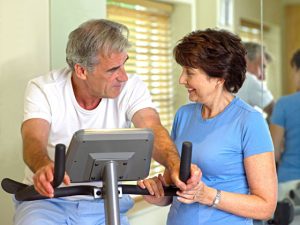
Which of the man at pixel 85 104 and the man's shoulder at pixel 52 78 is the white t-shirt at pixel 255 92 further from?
the man's shoulder at pixel 52 78

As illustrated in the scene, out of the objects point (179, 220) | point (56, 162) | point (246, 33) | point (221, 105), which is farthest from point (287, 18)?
point (56, 162)

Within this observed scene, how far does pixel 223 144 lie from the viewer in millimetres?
1934

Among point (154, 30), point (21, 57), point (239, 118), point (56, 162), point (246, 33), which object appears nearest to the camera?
point (56, 162)

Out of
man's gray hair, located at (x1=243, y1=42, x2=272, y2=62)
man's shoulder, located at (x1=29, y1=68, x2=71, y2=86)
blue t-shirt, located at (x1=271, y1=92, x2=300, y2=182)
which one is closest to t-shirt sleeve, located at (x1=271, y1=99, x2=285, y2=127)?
blue t-shirt, located at (x1=271, y1=92, x2=300, y2=182)

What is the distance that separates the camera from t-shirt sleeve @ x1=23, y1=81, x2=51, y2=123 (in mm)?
2121

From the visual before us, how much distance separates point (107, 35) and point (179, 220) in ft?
2.34

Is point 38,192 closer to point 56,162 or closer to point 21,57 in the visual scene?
point 56,162

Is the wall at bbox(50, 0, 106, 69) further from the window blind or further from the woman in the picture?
the woman

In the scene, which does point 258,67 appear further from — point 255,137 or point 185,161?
point 185,161

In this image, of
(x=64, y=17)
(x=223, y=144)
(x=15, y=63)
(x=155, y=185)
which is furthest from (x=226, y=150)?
(x=64, y=17)

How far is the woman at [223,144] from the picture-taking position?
6.10 ft

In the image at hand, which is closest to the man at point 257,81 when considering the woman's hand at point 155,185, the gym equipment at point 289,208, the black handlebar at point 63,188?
the gym equipment at point 289,208

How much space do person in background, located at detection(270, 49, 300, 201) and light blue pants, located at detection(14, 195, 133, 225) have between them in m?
1.08

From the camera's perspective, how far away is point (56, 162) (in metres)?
1.48
